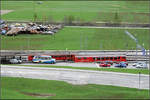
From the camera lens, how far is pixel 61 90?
35406 millimetres

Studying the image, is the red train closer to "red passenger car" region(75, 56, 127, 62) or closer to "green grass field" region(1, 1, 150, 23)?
"red passenger car" region(75, 56, 127, 62)

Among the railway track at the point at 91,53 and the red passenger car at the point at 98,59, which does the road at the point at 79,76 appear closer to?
the red passenger car at the point at 98,59

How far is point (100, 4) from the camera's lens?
384 ft

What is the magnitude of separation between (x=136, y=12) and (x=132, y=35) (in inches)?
1162

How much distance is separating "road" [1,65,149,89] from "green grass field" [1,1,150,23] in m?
48.9

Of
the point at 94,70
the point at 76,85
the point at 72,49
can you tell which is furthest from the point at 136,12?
the point at 76,85

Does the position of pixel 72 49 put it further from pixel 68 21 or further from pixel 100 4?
pixel 100 4

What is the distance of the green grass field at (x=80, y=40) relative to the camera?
63.6 meters

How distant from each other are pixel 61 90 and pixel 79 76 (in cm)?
553

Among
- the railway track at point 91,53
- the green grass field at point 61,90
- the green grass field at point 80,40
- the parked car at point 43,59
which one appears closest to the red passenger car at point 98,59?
the railway track at point 91,53

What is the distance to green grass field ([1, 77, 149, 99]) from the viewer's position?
33.1 meters

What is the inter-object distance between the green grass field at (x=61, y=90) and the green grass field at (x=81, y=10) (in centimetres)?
5401

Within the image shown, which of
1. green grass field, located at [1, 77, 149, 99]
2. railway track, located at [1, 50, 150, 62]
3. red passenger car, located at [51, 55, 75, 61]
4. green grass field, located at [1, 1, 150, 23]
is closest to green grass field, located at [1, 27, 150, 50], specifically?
railway track, located at [1, 50, 150, 62]

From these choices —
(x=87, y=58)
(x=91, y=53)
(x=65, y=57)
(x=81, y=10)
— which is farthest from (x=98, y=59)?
(x=81, y=10)
